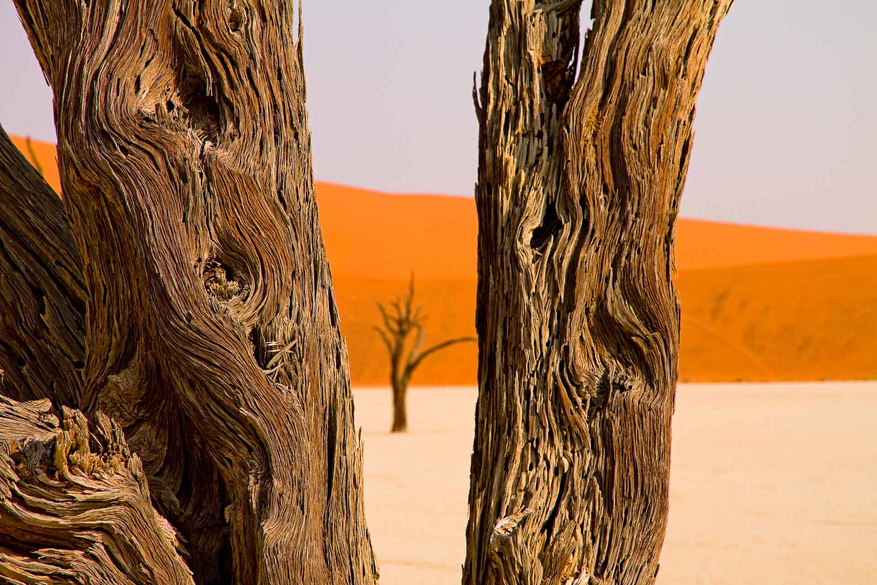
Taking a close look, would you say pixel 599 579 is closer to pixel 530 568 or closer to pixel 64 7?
pixel 530 568

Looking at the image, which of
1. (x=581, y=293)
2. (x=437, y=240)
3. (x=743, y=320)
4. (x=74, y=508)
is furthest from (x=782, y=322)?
(x=74, y=508)

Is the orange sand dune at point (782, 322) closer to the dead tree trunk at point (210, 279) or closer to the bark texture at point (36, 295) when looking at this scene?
the dead tree trunk at point (210, 279)

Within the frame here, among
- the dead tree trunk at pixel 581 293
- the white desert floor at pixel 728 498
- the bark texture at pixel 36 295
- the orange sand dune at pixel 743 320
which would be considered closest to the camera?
the dead tree trunk at pixel 581 293

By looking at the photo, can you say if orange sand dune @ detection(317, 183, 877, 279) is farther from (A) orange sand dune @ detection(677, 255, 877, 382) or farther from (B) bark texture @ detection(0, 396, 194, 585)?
(B) bark texture @ detection(0, 396, 194, 585)

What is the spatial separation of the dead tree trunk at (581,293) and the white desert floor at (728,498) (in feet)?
13.2

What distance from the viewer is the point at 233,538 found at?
2.41 meters

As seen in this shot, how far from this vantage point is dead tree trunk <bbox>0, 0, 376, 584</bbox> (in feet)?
7.57

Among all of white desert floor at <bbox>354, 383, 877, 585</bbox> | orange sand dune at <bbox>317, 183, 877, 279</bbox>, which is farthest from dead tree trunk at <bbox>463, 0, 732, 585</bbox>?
orange sand dune at <bbox>317, 183, 877, 279</bbox>

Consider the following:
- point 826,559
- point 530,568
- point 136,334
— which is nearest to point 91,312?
point 136,334

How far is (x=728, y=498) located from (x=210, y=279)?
8.65 metres

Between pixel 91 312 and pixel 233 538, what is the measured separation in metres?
0.82

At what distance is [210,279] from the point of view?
239cm

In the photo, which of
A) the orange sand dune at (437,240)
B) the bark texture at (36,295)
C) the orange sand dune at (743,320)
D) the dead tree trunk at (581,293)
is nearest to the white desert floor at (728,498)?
the dead tree trunk at (581,293)

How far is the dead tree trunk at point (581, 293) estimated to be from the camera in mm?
2486
